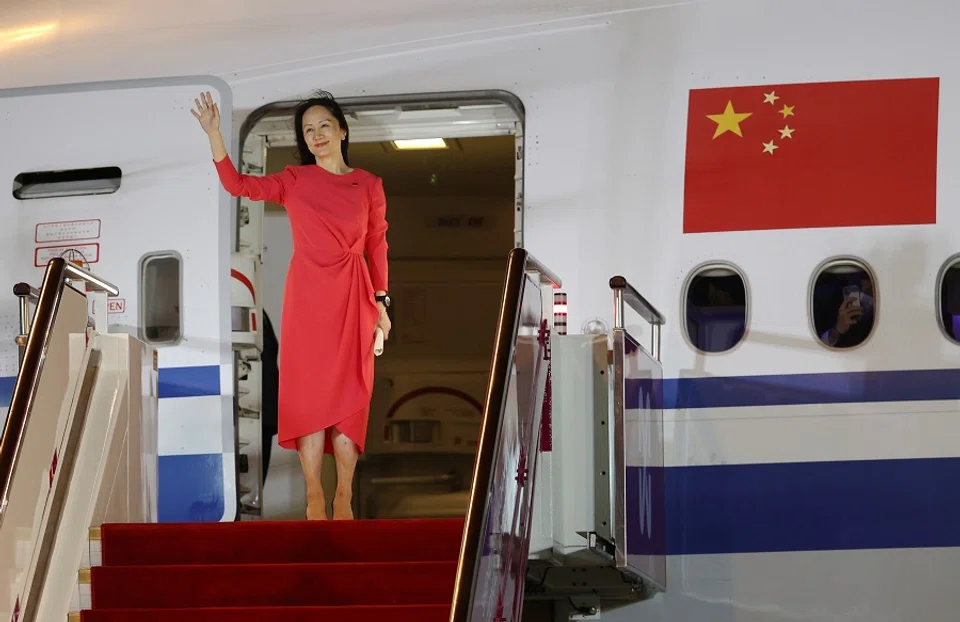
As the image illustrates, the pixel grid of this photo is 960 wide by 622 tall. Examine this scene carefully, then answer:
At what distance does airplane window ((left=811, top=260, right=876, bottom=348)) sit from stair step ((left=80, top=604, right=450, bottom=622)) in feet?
7.12

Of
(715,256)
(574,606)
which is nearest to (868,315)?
(715,256)

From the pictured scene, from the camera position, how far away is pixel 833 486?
5.19m

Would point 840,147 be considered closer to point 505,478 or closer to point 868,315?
point 868,315

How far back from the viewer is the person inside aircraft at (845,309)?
17.4 ft

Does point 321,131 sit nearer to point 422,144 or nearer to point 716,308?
point 716,308

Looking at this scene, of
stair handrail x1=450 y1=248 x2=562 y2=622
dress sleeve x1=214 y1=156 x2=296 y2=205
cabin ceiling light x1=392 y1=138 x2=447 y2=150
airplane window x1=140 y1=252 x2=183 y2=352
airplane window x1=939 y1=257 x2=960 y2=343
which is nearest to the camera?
stair handrail x1=450 y1=248 x2=562 y2=622

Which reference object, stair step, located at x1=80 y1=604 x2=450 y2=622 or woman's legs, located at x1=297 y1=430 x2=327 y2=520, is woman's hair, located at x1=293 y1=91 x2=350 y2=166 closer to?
woman's legs, located at x1=297 y1=430 x2=327 y2=520

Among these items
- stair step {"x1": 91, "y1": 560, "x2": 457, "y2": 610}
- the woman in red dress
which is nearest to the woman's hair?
the woman in red dress

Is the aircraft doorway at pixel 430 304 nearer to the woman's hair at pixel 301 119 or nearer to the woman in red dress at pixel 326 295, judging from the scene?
the woman's hair at pixel 301 119

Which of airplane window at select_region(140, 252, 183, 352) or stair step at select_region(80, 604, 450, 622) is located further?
airplane window at select_region(140, 252, 183, 352)

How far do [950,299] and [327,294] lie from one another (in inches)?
105

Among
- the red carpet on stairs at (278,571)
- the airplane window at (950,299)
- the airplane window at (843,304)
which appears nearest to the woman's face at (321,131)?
the red carpet on stairs at (278,571)

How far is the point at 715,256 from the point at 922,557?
150cm

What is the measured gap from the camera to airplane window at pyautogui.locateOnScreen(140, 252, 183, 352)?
Result: 6.14 m
